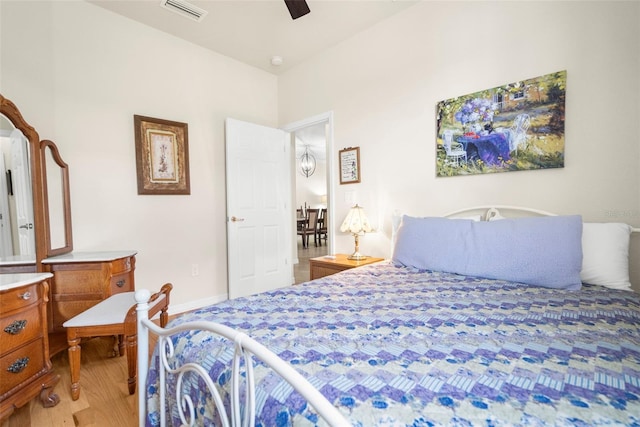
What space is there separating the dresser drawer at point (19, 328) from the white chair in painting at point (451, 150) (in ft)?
8.95

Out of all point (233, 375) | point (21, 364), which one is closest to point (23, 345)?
point (21, 364)

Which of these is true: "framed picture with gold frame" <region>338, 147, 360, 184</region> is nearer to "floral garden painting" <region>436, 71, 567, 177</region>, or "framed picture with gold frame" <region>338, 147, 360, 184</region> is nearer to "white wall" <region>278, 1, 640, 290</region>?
"white wall" <region>278, 1, 640, 290</region>

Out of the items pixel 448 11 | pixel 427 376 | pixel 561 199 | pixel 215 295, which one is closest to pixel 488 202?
pixel 561 199

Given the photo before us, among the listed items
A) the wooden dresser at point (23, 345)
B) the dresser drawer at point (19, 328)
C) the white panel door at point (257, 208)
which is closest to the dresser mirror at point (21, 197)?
the wooden dresser at point (23, 345)

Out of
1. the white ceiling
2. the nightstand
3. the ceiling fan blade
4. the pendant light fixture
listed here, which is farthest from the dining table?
the pendant light fixture

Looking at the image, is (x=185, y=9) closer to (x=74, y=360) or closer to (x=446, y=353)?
(x=74, y=360)

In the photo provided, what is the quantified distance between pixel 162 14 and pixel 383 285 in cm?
290

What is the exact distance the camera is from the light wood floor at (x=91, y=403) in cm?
144

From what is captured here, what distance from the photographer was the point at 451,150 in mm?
2227

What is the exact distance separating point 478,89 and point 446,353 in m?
1.97

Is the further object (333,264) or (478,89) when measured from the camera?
(333,264)

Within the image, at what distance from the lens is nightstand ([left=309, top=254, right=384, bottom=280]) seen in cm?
243

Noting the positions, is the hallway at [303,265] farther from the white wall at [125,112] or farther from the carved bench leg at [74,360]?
the carved bench leg at [74,360]

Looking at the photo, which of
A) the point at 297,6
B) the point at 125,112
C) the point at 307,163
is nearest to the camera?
the point at 297,6
